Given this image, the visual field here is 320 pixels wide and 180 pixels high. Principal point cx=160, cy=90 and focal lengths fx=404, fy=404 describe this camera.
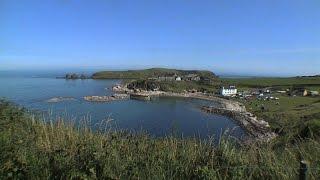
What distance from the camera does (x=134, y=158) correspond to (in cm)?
532

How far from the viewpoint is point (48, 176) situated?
4684 millimetres

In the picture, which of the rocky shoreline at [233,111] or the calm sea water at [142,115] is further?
the rocky shoreline at [233,111]

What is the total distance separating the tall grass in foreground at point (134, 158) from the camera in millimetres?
4695

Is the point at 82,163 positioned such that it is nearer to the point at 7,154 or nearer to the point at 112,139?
the point at 7,154

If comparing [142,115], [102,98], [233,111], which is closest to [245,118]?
[233,111]

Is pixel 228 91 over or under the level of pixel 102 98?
over

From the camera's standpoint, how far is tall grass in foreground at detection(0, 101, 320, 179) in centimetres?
470

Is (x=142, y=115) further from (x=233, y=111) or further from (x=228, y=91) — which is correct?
(x=228, y=91)

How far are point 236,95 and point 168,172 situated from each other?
125410 mm

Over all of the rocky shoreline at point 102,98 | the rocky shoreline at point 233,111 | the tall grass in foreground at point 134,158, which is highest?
the tall grass in foreground at point 134,158

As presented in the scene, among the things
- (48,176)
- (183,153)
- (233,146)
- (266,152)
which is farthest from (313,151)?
(48,176)

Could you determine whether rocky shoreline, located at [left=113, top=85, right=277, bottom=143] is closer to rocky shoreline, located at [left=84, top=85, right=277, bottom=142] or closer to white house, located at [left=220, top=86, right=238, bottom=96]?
rocky shoreline, located at [left=84, top=85, right=277, bottom=142]

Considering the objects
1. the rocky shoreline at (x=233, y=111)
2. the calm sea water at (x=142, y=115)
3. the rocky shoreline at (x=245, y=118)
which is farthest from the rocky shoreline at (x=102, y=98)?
the rocky shoreline at (x=245, y=118)

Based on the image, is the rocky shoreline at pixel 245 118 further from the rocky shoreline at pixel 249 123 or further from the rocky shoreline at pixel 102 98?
the rocky shoreline at pixel 102 98
